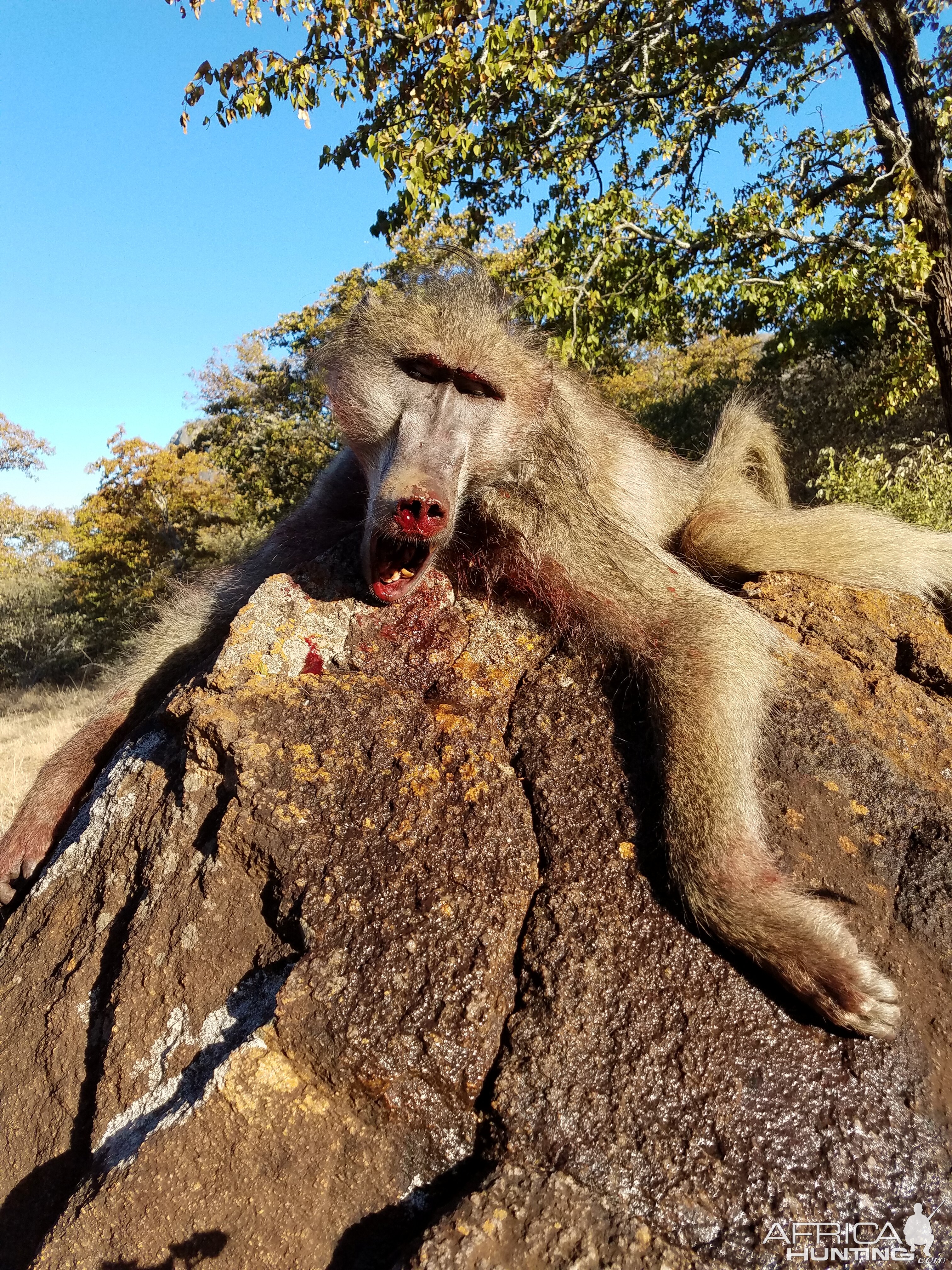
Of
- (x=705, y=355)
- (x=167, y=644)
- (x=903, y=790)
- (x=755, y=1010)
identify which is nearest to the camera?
(x=755, y=1010)

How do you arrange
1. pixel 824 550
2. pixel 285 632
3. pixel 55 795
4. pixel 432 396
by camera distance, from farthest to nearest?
pixel 824 550 → pixel 55 795 → pixel 432 396 → pixel 285 632

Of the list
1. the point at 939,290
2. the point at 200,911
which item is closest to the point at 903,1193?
the point at 200,911

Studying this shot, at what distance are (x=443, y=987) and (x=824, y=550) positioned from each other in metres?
2.36

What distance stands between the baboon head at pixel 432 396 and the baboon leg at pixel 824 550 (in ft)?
3.14

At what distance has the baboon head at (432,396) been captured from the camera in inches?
104

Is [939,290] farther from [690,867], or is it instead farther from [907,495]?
[690,867]

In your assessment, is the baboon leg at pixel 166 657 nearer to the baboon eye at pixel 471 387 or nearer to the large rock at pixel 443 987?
the large rock at pixel 443 987

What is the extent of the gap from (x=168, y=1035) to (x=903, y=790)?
198 cm

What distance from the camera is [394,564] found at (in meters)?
2.67

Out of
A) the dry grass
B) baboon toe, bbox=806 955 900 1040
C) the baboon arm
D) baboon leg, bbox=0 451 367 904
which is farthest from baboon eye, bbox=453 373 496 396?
the dry grass

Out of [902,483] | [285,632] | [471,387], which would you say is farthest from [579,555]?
[902,483]

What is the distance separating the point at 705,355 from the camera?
19234mm

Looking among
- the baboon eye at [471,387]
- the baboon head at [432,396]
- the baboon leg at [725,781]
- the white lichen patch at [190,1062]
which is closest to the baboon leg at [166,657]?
the baboon head at [432,396]

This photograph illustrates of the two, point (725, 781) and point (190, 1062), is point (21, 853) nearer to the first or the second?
point (190, 1062)
